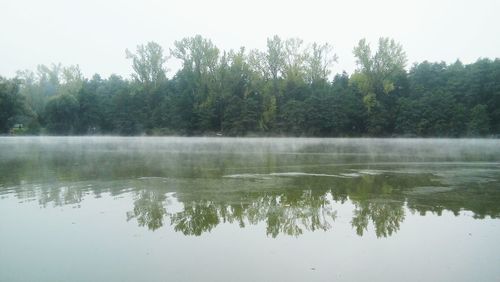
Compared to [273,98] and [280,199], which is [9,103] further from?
[280,199]

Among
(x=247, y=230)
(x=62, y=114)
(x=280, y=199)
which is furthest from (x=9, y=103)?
(x=247, y=230)

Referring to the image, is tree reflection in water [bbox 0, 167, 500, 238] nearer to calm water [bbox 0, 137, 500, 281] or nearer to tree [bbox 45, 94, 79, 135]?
calm water [bbox 0, 137, 500, 281]

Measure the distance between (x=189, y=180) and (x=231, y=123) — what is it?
4600cm

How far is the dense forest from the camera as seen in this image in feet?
178

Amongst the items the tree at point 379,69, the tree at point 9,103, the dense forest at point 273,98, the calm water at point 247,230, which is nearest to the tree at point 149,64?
the dense forest at point 273,98

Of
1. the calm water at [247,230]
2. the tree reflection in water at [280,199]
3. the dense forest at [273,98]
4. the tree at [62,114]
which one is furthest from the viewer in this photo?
the tree at [62,114]

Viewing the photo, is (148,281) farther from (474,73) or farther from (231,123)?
(474,73)

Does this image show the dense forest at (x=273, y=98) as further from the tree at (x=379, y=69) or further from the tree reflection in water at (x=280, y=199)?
the tree reflection in water at (x=280, y=199)

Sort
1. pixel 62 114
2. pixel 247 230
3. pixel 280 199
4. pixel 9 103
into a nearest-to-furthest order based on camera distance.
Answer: pixel 247 230, pixel 280 199, pixel 9 103, pixel 62 114

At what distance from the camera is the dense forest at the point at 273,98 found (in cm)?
5428

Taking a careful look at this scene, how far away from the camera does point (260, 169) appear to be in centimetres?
1579

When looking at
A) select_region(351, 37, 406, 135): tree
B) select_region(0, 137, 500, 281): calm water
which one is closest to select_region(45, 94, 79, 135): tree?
select_region(351, 37, 406, 135): tree

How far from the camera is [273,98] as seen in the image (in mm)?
60125

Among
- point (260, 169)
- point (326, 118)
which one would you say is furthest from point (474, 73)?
point (260, 169)
